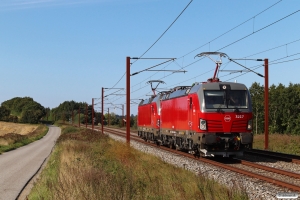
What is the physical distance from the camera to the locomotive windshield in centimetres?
2123

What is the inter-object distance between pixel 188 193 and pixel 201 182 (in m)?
1.00

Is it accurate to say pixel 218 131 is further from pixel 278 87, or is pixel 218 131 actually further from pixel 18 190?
pixel 278 87

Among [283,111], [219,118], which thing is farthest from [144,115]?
[283,111]

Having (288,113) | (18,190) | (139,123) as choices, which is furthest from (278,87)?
(18,190)

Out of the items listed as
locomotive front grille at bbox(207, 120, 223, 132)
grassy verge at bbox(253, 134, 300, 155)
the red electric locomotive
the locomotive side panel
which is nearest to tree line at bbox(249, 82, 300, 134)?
the locomotive side panel

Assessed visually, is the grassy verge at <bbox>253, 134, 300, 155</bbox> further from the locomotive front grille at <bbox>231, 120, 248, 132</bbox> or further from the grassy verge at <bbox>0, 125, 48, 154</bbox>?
the grassy verge at <bbox>0, 125, 48, 154</bbox>

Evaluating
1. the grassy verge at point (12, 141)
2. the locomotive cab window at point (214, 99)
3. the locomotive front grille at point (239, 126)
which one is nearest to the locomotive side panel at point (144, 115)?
the grassy verge at point (12, 141)

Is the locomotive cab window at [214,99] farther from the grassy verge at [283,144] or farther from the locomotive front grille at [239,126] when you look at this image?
the grassy verge at [283,144]

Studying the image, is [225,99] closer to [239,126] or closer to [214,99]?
[214,99]

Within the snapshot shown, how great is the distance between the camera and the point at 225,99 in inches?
843

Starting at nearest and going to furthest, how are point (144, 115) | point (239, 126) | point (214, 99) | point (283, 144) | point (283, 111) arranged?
point (239, 126) < point (214, 99) < point (283, 144) < point (144, 115) < point (283, 111)

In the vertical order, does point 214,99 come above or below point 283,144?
above

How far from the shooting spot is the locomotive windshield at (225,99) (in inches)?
836

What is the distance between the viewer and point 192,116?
22453mm
